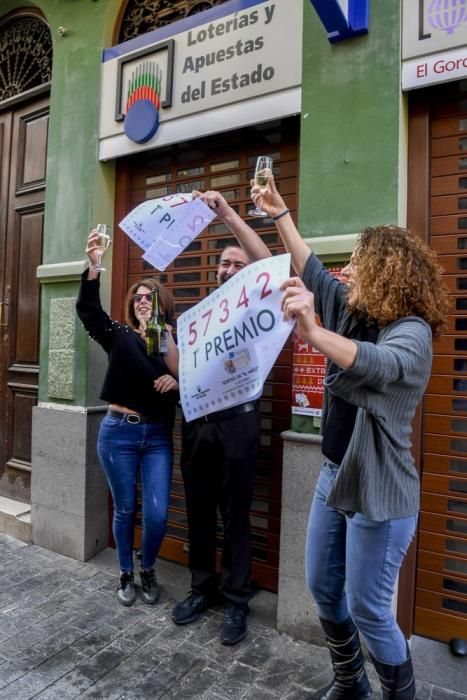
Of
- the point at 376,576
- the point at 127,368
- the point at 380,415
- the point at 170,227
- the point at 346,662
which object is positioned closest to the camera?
the point at 380,415

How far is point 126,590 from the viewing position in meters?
3.42

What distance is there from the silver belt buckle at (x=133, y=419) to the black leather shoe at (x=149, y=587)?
1.00m

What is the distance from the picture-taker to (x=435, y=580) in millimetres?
2896

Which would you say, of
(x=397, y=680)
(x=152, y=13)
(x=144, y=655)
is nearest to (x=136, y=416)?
(x=144, y=655)

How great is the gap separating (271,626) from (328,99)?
3.13 m

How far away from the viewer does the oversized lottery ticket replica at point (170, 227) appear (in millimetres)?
2783

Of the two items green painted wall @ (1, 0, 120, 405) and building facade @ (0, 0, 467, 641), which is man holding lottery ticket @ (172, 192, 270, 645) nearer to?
building facade @ (0, 0, 467, 641)

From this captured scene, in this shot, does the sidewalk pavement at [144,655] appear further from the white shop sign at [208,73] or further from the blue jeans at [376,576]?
the white shop sign at [208,73]

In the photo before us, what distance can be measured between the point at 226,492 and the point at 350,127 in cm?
219

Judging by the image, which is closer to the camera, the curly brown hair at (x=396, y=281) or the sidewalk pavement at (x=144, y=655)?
the curly brown hair at (x=396, y=281)

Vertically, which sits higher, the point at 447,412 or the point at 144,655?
the point at 447,412

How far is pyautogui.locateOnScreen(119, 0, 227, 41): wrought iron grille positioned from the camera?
3900 mm

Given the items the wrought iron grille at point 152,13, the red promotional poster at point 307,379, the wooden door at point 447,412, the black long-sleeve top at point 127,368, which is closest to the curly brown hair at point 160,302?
the black long-sleeve top at point 127,368

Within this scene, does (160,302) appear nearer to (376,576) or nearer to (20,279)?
(376,576)
